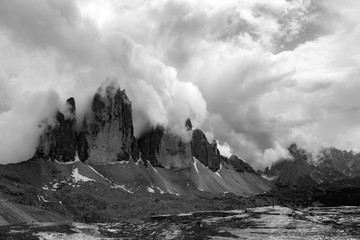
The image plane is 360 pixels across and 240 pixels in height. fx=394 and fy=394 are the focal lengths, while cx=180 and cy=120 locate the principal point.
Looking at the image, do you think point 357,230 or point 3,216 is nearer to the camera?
point 357,230

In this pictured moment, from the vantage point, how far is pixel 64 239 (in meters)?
110

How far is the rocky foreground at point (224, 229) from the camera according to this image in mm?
106688

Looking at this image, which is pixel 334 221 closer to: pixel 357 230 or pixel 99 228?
pixel 357 230

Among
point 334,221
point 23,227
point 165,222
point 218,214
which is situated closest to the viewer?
point 334,221

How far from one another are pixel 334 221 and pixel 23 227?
332 ft

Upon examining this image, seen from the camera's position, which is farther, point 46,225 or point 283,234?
point 46,225

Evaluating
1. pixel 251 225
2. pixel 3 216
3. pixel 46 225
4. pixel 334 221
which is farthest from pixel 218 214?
pixel 3 216

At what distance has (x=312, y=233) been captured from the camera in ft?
343

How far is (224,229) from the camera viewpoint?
409 feet

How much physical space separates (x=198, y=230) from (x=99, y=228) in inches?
1452

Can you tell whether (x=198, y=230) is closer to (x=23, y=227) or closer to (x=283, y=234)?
(x=283, y=234)

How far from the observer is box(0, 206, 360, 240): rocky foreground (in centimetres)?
10669

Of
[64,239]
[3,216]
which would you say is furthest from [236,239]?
[3,216]

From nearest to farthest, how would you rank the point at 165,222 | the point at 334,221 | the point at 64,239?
the point at 64,239 → the point at 334,221 → the point at 165,222
